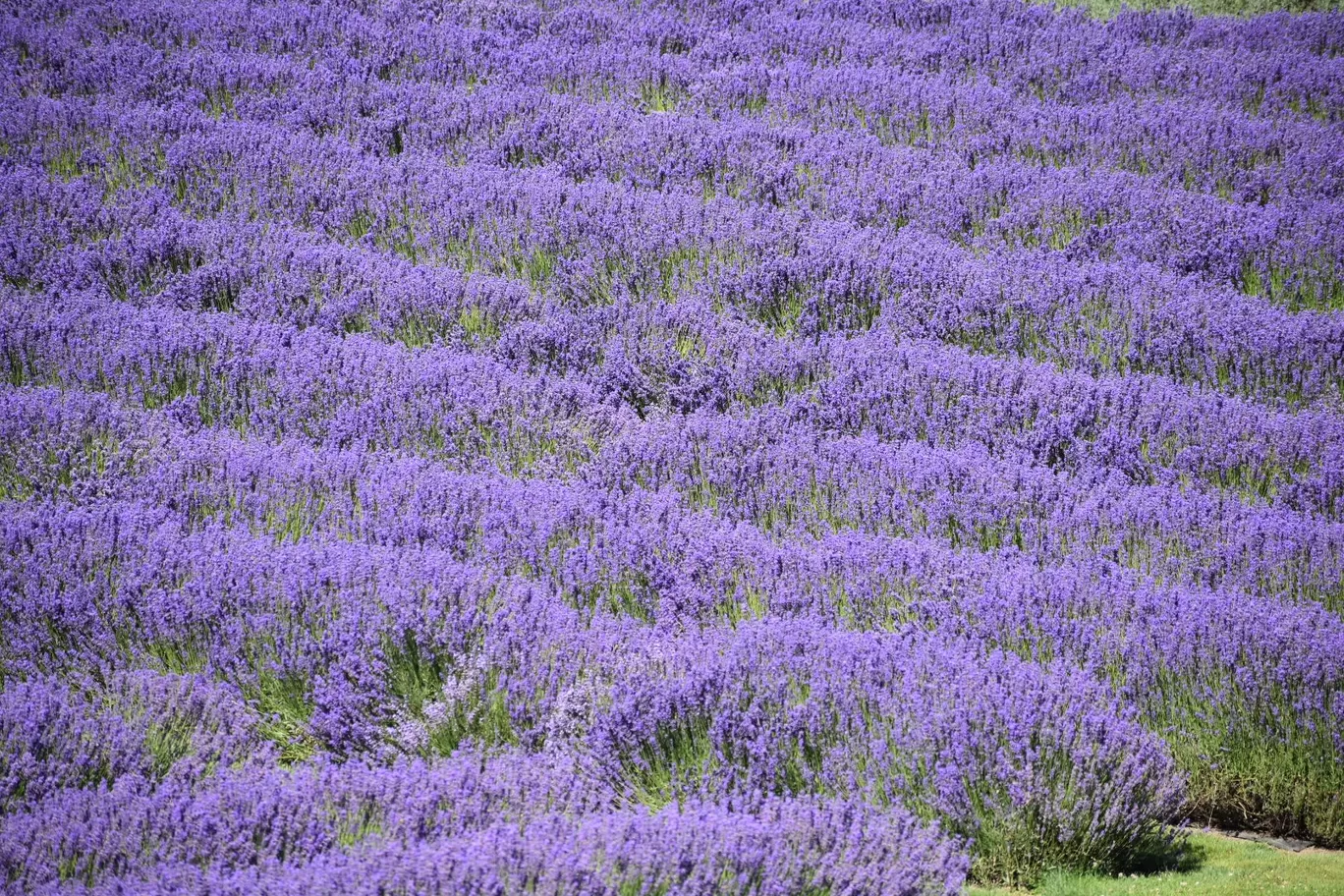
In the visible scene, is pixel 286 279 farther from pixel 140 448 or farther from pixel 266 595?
pixel 266 595

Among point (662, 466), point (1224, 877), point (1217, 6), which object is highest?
point (1217, 6)

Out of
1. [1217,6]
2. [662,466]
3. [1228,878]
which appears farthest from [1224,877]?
[1217,6]

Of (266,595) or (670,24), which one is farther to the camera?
(670,24)

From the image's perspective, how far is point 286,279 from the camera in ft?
17.2

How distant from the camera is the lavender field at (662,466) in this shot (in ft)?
9.12

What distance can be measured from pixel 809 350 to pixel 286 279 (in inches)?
89.7

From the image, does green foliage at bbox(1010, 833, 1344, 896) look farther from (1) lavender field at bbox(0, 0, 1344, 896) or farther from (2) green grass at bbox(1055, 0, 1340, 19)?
(2) green grass at bbox(1055, 0, 1340, 19)

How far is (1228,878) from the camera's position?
2707 millimetres

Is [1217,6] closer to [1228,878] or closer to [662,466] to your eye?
[662,466]

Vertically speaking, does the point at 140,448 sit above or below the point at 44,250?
below

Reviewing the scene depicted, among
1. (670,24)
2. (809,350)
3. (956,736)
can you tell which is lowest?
(956,736)

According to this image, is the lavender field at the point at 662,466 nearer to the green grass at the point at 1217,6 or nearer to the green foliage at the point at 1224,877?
the green foliage at the point at 1224,877

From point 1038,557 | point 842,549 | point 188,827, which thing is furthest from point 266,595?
point 1038,557

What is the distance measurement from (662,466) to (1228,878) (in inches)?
84.3
